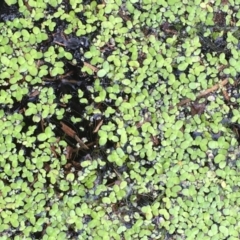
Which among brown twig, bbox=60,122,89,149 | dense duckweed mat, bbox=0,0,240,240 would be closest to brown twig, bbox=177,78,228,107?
dense duckweed mat, bbox=0,0,240,240

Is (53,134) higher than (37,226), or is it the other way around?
(53,134)

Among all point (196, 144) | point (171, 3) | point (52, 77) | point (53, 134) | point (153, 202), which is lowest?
point (153, 202)

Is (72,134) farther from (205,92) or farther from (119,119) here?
(205,92)

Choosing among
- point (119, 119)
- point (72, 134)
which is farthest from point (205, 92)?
point (72, 134)

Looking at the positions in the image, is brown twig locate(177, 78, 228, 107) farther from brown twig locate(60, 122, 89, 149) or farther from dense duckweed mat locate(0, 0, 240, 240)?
brown twig locate(60, 122, 89, 149)

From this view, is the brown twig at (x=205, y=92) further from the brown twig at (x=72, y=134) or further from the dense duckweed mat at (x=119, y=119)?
the brown twig at (x=72, y=134)

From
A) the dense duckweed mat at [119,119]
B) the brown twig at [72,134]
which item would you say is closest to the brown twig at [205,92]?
the dense duckweed mat at [119,119]

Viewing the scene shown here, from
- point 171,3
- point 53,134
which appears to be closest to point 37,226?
point 53,134

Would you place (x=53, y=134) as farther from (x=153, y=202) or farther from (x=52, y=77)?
(x=153, y=202)

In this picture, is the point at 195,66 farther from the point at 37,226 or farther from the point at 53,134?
the point at 37,226

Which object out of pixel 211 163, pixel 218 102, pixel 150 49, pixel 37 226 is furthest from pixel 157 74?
pixel 37 226
